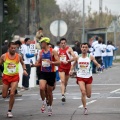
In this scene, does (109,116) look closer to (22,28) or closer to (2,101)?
(2,101)

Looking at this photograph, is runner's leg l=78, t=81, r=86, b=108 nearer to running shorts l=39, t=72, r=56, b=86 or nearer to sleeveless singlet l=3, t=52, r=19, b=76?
running shorts l=39, t=72, r=56, b=86

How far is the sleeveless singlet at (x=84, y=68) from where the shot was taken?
17266 millimetres

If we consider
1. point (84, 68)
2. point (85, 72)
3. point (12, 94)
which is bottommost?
point (12, 94)

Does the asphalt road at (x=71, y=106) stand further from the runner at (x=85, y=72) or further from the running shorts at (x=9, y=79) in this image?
the running shorts at (x=9, y=79)

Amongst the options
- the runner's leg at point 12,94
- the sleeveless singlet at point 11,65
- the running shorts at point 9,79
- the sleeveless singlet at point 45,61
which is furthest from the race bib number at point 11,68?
the sleeveless singlet at point 45,61

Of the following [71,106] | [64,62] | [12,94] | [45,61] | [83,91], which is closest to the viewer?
[12,94]

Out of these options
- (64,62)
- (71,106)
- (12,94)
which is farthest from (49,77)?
(64,62)

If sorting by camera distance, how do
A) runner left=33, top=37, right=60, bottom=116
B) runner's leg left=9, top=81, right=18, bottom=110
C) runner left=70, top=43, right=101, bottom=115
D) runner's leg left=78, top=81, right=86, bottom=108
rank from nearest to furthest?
1. runner's leg left=9, top=81, right=18, bottom=110
2. runner left=33, top=37, right=60, bottom=116
3. runner's leg left=78, top=81, right=86, bottom=108
4. runner left=70, top=43, right=101, bottom=115

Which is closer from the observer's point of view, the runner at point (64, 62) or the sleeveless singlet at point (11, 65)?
the sleeveless singlet at point (11, 65)

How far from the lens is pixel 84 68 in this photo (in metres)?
17.3

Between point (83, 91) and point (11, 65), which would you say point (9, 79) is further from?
point (83, 91)

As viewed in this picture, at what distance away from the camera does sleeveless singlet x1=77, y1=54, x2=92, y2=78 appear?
17.3m

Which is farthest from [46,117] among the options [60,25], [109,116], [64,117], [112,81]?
[60,25]

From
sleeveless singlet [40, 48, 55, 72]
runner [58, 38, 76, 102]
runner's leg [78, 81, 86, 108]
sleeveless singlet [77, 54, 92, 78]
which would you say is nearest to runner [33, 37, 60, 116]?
sleeveless singlet [40, 48, 55, 72]
